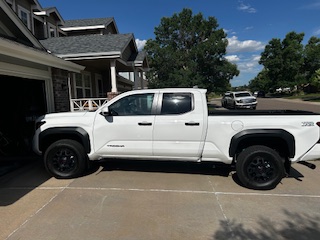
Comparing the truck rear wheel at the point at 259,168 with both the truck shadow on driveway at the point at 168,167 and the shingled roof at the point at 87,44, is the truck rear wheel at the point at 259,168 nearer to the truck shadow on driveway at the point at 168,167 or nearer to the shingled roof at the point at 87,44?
the truck shadow on driveway at the point at 168,167

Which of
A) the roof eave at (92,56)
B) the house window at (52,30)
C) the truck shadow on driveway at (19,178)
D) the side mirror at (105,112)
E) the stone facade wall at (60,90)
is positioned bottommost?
the truck shadow on driveway at (19,178)

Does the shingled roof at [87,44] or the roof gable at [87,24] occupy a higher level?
the roof gable at [87,24]

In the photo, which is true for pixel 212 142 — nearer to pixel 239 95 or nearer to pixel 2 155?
pixel 2 155

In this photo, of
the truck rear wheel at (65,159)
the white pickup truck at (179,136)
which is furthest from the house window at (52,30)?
the truck rear wheel at (65,159)

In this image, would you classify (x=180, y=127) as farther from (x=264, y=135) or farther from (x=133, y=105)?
(x=264, y=135)

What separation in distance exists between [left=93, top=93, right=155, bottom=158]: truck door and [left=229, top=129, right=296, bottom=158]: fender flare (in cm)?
158

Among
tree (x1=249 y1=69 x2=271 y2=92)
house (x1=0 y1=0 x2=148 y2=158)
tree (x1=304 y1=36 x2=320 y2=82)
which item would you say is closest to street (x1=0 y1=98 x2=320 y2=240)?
house (x1=0 y1=0 x2=148 y2=158)

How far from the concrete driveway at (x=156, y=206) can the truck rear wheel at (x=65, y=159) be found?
0.59 ft

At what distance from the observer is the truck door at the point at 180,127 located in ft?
16.3

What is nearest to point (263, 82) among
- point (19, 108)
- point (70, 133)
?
point (19, 108)

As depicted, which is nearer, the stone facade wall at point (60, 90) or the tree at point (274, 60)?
the stone facade wall at point (60, 90)

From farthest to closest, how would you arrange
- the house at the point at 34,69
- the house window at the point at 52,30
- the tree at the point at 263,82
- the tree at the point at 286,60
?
1. the tree at the point at 263,82
2. the tree at the point at 286,60
3. the house window at the point at 52,30
4. the house at the point at 34,69

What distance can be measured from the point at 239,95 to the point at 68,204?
79.8ft

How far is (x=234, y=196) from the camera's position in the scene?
4527 mm
